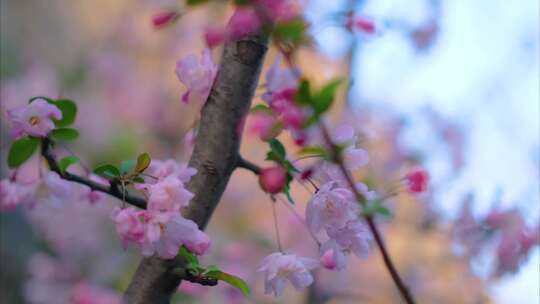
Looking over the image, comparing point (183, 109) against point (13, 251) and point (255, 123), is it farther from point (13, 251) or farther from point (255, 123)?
point (255, 123)

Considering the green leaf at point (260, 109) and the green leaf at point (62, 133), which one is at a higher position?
the green leaf at point (260, 109)

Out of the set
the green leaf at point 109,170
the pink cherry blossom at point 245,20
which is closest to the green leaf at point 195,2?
the pink cherry blossom at point 245,20

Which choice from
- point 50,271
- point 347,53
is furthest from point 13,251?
point 347,53

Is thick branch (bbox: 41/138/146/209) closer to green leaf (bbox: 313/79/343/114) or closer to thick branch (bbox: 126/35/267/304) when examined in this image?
thick branch (bbox: 126/35/267/304)

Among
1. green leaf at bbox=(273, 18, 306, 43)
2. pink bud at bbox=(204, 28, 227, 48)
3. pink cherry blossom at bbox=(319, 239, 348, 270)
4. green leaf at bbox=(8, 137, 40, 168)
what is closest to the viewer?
green leaf at bbox=(273, 18, 306, 43)

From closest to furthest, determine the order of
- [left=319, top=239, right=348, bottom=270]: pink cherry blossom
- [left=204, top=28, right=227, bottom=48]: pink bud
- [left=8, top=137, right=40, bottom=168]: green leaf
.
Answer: [left=204, top=28, right=227, bottom=48]: pink bud, [left=319, top=239, right=348, bottom=270]: pink cherry blossom, [left=8, top=137, right=40, bottom=168]: green leaf

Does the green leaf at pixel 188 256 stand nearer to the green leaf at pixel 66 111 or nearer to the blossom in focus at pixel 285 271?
the blossom in focus at pixel 285 271

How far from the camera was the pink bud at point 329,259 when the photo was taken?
2.18 ft

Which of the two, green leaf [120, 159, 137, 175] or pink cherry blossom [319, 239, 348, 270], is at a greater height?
green leaf [120, 159, 137, 175]

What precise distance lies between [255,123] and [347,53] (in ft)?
4.34

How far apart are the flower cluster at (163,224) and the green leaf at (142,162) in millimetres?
21

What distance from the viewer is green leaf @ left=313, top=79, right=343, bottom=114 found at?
1.52 ft

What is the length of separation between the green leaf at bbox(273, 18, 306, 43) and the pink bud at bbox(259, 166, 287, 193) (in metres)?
0.18

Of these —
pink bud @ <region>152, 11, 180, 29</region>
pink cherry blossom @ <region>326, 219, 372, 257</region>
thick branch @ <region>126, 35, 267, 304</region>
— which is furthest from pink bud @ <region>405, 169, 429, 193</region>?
pink bud @ <region>152, 11, 180, 29</region>
